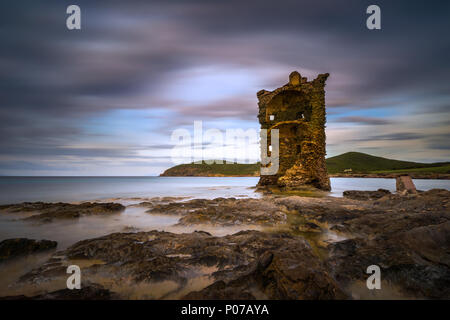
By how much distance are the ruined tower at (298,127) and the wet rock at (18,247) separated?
15.8m

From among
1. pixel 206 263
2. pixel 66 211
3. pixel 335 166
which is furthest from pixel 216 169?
pixel 206 263

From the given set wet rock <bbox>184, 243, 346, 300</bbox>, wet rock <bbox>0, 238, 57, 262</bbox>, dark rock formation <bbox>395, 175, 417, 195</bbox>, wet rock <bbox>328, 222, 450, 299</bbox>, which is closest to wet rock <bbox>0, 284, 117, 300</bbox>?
wet rock <bbox>184, 243, 346, 300</bbox>

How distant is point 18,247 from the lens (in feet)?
12.3

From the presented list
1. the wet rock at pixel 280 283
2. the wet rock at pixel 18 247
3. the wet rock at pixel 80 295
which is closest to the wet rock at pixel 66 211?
the wet rock at pixel 18 247

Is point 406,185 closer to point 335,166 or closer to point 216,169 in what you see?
point 216,169

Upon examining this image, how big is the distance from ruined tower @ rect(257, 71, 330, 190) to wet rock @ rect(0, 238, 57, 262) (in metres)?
15.8

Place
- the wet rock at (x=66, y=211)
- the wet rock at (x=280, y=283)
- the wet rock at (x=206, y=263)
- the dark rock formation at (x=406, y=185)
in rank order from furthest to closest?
the dark rock formation at (x=406, y=185), the wet rock at (x=66, y=211), the wet rock at (x=206, y=263), the wet rock at (x=280, y=283)

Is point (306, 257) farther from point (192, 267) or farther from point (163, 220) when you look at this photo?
point (163, 220)

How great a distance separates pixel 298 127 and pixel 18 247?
19509mm

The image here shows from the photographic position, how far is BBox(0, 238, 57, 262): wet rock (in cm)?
359

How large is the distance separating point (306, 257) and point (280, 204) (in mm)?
5925

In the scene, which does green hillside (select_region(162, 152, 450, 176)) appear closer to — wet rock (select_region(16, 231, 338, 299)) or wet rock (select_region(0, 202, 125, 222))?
wet rock (select_region(0, 202, 125, 222))

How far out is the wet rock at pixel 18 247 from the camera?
3594 millimetres

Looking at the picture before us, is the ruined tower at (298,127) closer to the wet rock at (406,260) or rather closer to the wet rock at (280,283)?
the wet rock at (406,260)
